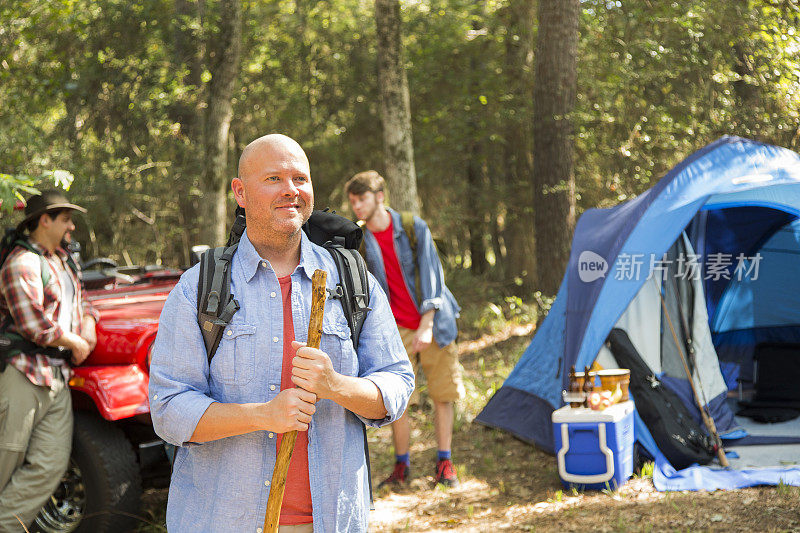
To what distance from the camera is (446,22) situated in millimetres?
12656

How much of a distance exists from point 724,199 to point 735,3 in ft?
12.7

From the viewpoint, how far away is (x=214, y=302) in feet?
6.75

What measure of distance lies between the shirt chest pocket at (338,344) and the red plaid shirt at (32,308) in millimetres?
2592

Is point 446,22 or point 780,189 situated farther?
point 446,22

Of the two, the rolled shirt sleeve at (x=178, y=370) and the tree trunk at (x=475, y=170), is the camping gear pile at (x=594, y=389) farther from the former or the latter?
the tree trunk at (x=475, y=170)

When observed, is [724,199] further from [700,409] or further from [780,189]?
[700,409]

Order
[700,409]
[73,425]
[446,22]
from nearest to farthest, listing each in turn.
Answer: [73,425] → [700,409] → [446,22]

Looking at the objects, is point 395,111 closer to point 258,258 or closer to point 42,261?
point 42,261

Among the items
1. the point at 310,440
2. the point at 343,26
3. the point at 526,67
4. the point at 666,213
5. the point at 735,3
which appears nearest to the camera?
the point at 310,440

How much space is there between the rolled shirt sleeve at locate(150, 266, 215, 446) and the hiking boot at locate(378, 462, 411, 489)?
370cm

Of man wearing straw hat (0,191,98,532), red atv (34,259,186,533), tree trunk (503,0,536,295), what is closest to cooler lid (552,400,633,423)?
red atv (34,259,186,533)

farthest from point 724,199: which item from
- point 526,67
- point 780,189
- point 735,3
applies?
point 526,67

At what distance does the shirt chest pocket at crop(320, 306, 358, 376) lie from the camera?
2150 mm

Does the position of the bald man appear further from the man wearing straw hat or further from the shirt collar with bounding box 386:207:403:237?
the shirt collar with bounding box 386:207:403:237
